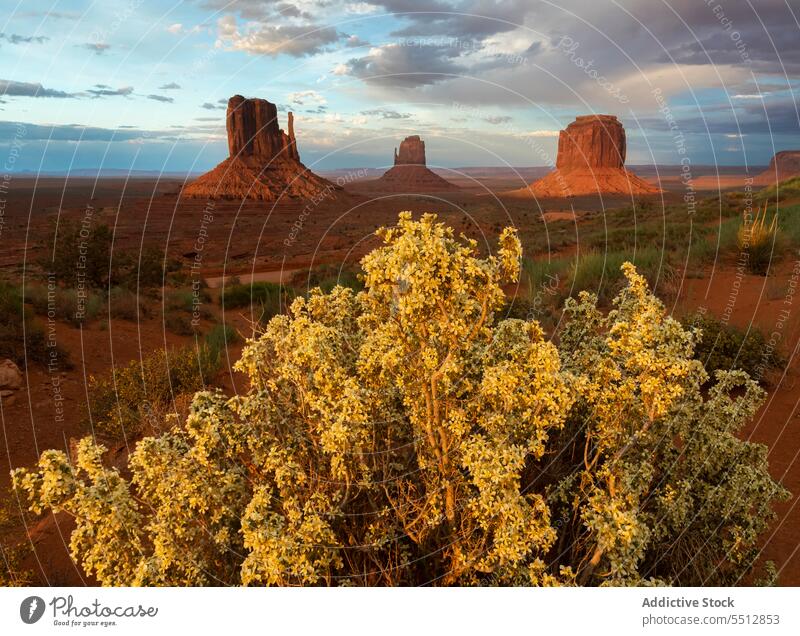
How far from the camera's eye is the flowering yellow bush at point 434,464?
13.0 ft

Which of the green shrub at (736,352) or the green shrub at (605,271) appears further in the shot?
the green shrub at (605,271)

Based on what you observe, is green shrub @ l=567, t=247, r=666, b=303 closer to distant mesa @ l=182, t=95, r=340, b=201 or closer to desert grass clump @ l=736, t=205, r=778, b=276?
desert grass clump @ l=736, t=205, r=778, b=276

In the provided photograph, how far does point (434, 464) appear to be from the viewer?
477 centimetres

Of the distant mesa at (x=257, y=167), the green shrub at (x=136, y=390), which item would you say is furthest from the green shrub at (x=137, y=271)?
the distant mesa at (x=257, y=167)

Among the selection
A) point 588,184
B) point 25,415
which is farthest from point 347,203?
point 25,415

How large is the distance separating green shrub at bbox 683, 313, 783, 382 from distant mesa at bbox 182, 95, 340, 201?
177 feet

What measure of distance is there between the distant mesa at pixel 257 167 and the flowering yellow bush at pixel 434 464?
5799cm

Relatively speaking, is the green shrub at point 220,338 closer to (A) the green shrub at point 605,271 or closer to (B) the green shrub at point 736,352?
(A) the green shrub at point 605,271

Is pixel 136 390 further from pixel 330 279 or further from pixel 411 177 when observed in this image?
pixel 411 177

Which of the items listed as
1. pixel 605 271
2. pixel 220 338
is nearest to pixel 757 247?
pixel 605 271

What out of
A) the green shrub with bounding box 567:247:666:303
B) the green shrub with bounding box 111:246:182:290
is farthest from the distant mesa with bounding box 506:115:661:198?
the green shrub with bounding box 111:246:182:290

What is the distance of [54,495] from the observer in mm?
4027

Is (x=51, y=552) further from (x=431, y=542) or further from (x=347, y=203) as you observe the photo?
(x=347, y=203)

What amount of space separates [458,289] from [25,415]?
35.8 ft
